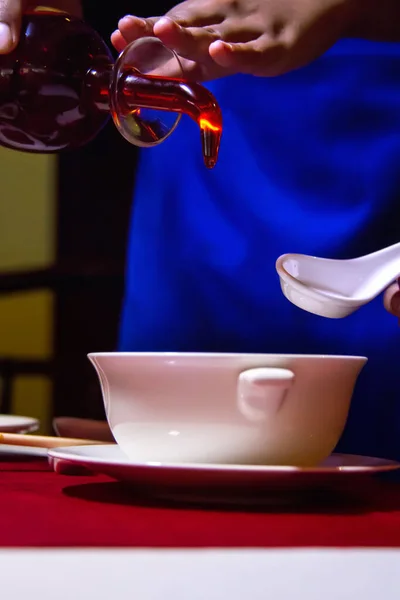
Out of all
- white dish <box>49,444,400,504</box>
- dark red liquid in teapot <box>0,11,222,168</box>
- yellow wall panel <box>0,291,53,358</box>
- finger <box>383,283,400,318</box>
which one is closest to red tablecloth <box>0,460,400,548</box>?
white dish <box>49,444,400,504</box>

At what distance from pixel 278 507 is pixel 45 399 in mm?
2403

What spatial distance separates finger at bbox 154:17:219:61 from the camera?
575 millimetres

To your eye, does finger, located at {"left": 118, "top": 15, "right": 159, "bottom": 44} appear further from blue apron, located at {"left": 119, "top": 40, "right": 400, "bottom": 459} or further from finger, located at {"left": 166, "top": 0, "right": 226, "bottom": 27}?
blue apron, located at {"left": 119, "top": 40, "right": 400, "bottom": 459}

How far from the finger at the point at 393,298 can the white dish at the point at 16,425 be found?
0.27 m

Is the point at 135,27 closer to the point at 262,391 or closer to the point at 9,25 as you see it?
the point at 9,25

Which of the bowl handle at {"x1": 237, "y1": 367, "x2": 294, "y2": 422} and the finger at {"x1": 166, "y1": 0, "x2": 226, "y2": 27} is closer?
the bowl handle at {"x1": 237, "y1": 367, "x2": 294, "y2": 422}

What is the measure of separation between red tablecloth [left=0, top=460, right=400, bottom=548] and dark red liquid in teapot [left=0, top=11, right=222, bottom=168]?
0.87 ft

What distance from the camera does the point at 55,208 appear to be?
277cm

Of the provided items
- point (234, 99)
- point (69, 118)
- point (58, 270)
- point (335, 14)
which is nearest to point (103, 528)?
point (69, 118)

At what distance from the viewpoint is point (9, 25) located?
56 centimetres

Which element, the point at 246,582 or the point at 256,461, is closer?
the point at 246,582

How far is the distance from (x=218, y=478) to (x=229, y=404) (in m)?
0.04

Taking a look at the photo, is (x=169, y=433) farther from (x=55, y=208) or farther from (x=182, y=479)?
(x=55, y=208)

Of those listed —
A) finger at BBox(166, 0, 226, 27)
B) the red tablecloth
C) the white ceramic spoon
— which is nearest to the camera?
the red tablecloth
